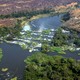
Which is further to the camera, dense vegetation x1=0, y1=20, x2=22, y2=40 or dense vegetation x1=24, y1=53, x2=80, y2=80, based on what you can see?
dense vegetation x1=0, y1=20, x2=22, y2=40

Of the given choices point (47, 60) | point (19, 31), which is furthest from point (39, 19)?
point (47, 60)

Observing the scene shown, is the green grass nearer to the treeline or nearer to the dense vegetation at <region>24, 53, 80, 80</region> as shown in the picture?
the dense vegetation at <region>24, 53, 80, 80</region>

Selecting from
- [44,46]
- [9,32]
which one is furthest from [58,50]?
[9,32]

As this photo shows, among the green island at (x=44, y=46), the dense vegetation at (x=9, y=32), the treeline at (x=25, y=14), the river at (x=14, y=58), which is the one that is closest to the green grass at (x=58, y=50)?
the green island at (x=44, y=46)

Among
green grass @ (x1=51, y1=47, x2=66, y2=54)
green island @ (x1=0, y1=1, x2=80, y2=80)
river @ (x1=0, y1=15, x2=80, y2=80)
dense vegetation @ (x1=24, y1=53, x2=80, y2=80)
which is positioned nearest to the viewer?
dense vegetation @ (x1=24, y1=53, x2=80, y2=80)

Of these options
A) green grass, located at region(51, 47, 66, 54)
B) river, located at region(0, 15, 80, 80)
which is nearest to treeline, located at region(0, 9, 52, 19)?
river, located at region(0, 15, 80, 80)

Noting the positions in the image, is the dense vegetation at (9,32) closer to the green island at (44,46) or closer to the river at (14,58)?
the green island at (44,46)

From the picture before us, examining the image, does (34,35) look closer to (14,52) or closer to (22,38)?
(22,38)

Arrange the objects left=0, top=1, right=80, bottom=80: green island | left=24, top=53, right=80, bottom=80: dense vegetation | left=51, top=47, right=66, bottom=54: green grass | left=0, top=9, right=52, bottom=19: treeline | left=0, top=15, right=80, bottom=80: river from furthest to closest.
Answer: left=0, top=9, right=52, bottom=19: treeline → left=51, top=47, right=66, bottom=54: green grass → left=0, top=15, right=80, bottom=80: river → left=0, top=1, right=80, bottom=80: green island → left=24, top=53, right=80, bottom=80: dense vegetation

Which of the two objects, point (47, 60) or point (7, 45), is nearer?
point (47, 60)
